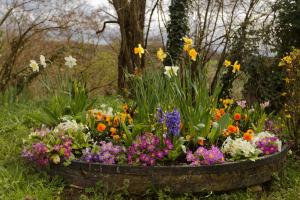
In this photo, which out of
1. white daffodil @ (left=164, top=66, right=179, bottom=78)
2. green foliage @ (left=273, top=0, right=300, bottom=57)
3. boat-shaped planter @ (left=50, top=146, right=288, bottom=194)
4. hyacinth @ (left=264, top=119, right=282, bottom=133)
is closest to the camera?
boat-shaped planter @ (left=50, top=146, right=288, bottom=194)

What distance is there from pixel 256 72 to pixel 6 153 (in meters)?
5.14

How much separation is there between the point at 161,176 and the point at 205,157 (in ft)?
1.48

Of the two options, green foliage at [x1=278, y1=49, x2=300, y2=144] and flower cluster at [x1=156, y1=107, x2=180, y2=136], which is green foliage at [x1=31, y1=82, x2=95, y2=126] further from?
green foliage at [x1=278, y1=49, x2=300, y2=144]

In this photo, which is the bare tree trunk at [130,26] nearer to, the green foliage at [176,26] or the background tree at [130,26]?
the background tree at [130,26]

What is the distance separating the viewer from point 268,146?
13.9 ft

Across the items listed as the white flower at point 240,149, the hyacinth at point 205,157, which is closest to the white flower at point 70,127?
the hyacinth at point 205,157

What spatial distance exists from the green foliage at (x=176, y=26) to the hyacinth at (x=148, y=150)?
6.61 metres

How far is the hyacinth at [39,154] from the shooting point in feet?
12.6

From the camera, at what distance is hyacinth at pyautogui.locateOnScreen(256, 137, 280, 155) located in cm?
422

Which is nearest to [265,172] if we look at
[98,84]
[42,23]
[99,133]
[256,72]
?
[99,133]

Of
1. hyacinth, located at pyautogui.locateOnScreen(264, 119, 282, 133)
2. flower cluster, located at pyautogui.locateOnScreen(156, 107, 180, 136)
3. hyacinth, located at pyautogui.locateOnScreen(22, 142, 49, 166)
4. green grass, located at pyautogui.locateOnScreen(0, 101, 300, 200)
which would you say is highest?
flower cluster, located at pyautogui.locateOnScreen(156, 107, 180, 136)

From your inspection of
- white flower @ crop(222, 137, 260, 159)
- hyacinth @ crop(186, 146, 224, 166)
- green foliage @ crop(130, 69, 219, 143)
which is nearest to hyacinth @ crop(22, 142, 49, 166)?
green foliage @ crop(130, 69, 219, 143)

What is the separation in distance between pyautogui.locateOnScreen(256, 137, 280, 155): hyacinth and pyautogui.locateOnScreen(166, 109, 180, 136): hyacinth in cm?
96

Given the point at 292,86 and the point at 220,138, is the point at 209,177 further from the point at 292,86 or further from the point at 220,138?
the point at 292,86
